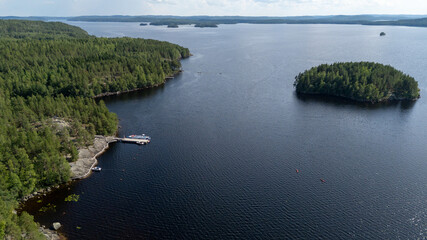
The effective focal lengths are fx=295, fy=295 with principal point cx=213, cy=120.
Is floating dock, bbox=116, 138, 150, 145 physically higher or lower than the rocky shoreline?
higher

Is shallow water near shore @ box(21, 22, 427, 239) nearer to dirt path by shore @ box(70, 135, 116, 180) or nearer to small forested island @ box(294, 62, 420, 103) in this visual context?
dirt path by shore @ box(70, 135, 116, 180)

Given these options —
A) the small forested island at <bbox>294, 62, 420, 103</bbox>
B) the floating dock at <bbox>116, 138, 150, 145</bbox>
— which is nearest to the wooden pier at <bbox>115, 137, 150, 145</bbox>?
the floating dock at <bbox>116, 138, 150, 145</bbox>

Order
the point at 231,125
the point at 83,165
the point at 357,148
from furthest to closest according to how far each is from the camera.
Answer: the point at 231,125 < the point at 357,148 < the point at 83,165

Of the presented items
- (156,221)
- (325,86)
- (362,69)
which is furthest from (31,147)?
(362,69)

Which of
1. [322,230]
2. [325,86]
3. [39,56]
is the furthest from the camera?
[39,56]

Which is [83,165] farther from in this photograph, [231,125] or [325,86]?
[325,86]
